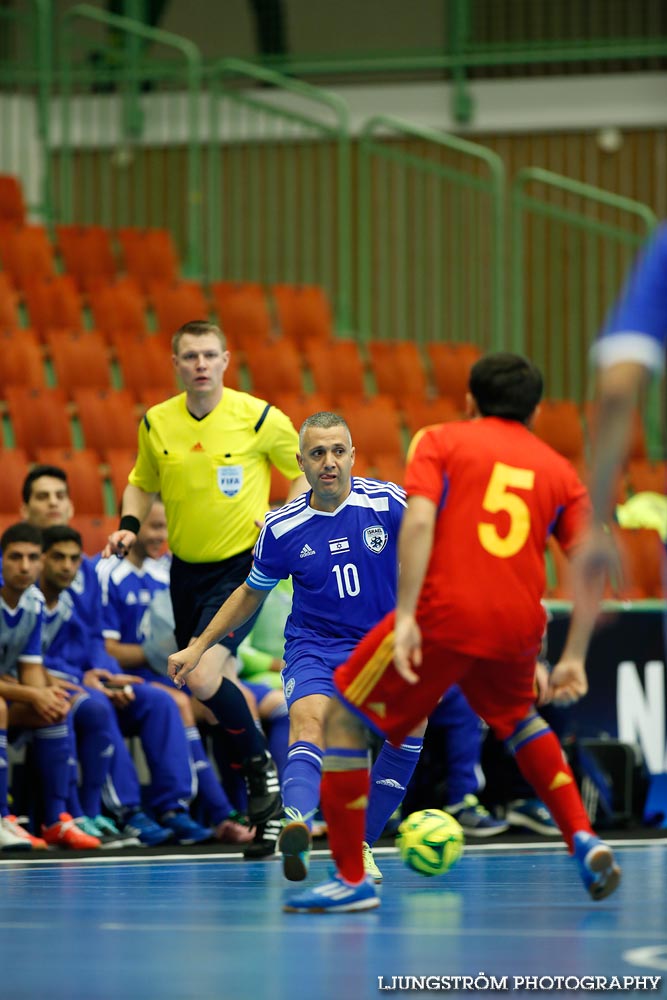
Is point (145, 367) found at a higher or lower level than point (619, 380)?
higher

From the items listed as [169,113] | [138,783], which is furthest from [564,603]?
[169,113]

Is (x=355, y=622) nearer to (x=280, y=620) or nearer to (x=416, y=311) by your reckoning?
(x=280, y=620)

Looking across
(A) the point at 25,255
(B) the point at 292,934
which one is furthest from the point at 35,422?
(B) the point at 292,934

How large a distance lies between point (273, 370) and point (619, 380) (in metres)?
10.1

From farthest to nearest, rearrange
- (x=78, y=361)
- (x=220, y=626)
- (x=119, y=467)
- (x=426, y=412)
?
1. (x=426, y=412)
2. (x=78, y=361)
3. (x=119, y=467)
4. (x=220, y=626)

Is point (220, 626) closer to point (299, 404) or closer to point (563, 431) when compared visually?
point (299, 404)

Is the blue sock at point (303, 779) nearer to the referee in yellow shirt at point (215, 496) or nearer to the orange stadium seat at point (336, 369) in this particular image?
the referee in yellow shirt at point (215, 496)

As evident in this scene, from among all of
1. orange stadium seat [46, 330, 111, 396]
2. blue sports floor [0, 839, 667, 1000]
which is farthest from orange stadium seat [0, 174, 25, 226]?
blue sports floor [0, 839, 667, 1000]

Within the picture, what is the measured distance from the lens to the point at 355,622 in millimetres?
6668

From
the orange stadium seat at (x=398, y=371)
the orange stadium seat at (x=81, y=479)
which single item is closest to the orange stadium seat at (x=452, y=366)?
the orange stadium seat at (x=398, y=371)

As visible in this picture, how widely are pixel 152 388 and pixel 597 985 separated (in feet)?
31.8

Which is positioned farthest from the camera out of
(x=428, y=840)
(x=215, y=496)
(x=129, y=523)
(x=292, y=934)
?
(x=215, y=496)

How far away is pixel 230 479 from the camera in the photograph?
26.2ft

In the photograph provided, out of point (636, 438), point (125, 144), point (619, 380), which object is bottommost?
point (619, 380)
